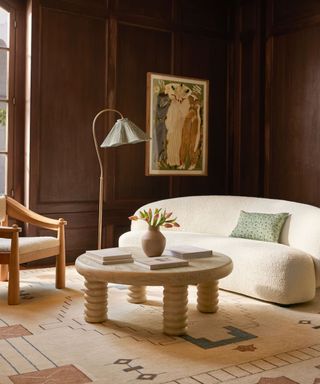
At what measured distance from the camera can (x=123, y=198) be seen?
654 cm

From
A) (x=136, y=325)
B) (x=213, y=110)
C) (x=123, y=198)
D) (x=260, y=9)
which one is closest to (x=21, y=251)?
(x=136, y=325)

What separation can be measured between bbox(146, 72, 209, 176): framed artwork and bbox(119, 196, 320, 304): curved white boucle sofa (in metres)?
0.85

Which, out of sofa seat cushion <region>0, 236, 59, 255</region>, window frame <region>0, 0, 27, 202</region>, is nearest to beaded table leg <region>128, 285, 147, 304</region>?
sofa seat cushion <region>0, 236, 59, 255</region>

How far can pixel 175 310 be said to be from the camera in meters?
3.50

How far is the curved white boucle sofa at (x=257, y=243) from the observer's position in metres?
4.25

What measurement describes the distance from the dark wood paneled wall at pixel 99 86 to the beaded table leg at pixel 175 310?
2819 millimetres

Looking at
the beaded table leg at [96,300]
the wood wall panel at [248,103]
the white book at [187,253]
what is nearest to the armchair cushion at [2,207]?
the beaded table leg at [96,300]

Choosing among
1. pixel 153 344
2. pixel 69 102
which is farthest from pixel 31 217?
pixel 153 344

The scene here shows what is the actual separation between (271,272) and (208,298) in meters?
0.60

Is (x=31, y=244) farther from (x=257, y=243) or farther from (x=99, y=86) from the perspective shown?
(x=99, y=86)

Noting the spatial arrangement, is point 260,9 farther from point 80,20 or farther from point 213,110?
point 80,20

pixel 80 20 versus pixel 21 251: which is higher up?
pixel 80 20

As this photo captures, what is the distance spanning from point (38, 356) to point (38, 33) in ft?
12.9

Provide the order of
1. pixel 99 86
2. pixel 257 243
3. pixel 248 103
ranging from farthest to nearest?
pixel 248 103 → pixel 99 86 → pixel 257 243
